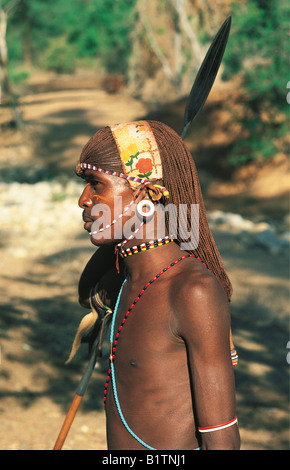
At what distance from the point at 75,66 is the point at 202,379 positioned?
169 ft

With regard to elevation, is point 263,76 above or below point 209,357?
above

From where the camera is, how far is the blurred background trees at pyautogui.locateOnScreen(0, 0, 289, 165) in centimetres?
1418

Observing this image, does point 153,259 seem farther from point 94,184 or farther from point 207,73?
point 207,73

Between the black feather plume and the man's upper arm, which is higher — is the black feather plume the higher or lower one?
the higher one

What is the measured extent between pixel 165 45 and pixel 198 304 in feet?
90.6

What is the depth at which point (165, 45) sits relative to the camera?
90.9 feet

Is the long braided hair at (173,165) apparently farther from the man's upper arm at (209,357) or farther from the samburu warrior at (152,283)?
the man's upper arm at (209,357)

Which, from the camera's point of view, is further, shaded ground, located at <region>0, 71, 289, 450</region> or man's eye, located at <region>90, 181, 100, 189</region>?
shaded ground, located at <region>0, 71, 289, 450</region>

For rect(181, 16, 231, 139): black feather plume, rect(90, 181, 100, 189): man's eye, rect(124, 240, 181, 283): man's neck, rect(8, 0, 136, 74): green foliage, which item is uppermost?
rect(8, 0, 136, 74): green foliage

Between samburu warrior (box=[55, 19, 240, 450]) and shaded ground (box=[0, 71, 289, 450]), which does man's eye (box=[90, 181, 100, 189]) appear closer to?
samburu warrior (box=[55, 19, 240, 450])

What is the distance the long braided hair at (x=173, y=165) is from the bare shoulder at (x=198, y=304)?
0.17 metres

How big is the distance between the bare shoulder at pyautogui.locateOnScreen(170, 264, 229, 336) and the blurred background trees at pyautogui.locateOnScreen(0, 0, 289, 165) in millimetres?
12633

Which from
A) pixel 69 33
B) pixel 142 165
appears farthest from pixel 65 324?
pixel 69 33

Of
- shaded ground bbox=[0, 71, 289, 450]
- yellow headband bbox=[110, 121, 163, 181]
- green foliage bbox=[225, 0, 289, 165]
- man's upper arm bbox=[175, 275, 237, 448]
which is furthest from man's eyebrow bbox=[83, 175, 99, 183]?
green foliage bbox=[225, 0, 289, 165]
